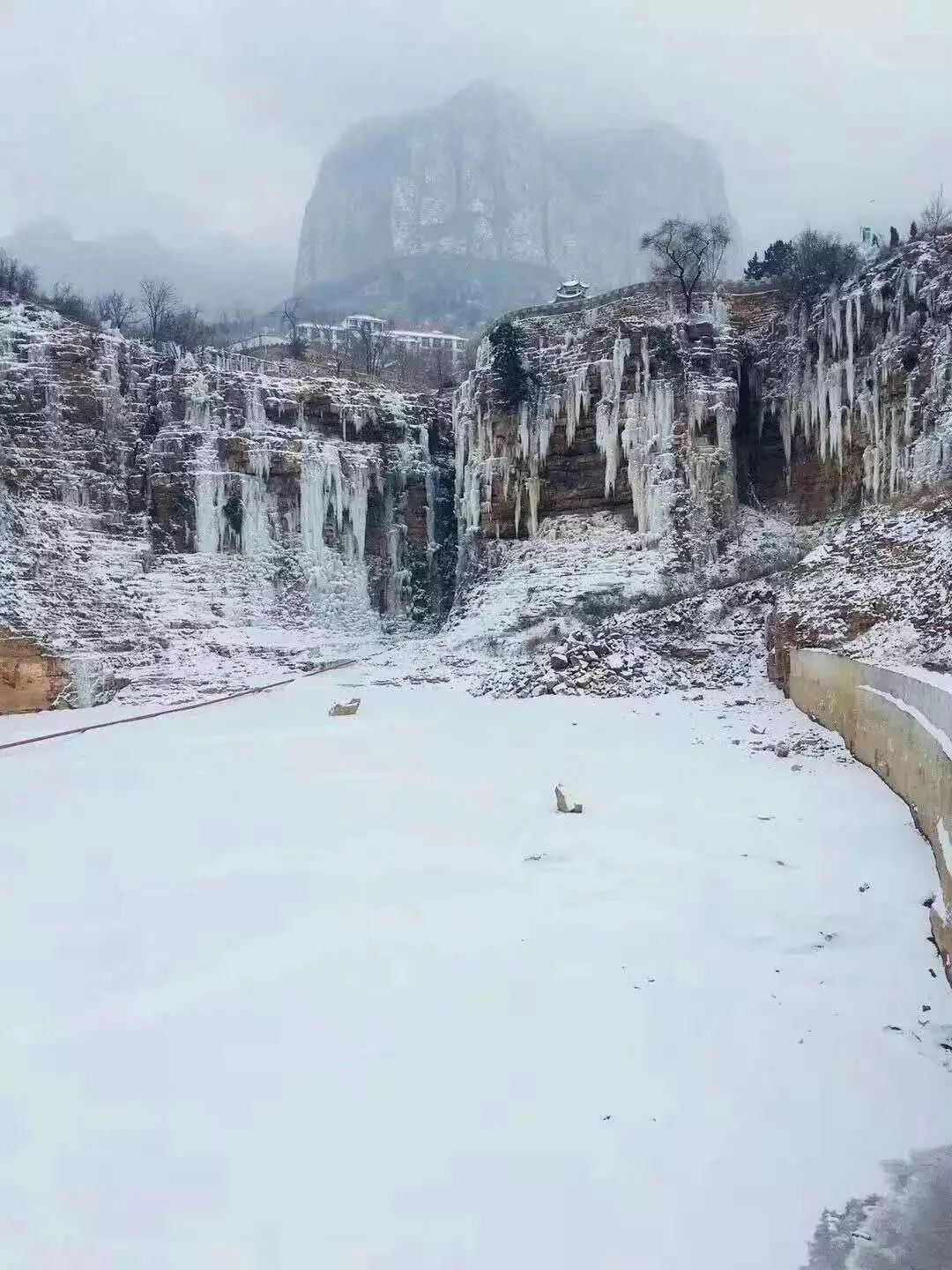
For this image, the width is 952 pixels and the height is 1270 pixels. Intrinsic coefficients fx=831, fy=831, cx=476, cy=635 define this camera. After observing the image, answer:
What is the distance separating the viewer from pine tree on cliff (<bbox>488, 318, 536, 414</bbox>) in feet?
82.7

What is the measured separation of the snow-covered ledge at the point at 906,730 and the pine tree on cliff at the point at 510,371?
15.0m

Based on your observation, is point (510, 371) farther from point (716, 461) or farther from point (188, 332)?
point (188, 332)

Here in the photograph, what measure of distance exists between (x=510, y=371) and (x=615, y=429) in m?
3.81

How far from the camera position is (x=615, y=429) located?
2400cm

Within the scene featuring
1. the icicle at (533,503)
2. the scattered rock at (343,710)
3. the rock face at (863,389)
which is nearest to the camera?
the scattered rock at (343,710)

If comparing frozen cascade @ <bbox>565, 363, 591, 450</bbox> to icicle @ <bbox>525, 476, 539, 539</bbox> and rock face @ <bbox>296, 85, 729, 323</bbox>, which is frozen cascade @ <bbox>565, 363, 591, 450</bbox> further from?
rock face @ <bbox>296, 85, 729, 323</bbox>

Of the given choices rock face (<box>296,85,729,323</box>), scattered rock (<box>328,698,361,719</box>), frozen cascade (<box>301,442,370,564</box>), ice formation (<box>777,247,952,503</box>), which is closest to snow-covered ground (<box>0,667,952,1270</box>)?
scattered rock (<box>328,698,361,719</box>)

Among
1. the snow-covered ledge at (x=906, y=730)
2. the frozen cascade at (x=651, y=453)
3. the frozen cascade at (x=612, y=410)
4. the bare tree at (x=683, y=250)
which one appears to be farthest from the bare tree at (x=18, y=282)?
the snow-covered ledge at (x=906, y=730)

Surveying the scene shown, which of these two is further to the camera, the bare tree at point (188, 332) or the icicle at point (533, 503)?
the bare tree at point (188, 332)

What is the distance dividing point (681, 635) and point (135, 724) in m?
12.6

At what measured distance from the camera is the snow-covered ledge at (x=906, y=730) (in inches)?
212

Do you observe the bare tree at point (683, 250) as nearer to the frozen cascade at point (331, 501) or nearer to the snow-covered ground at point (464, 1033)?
the frozen cascade at point (331, 501)

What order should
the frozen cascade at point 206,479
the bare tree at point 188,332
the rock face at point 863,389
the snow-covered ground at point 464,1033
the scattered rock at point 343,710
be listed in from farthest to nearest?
the bare tree at point 188,332, the frozen cascade at point 206,479, the rock face at point 863,389, the scattered rock at point 343,710, the snow-covered ground at point 464,1033

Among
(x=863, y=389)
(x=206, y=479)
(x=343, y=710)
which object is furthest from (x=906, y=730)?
(x=206, y=479)
